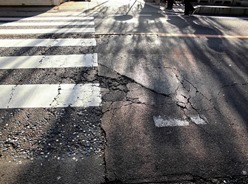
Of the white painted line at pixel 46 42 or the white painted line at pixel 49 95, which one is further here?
the white painted line at pixel 46 42

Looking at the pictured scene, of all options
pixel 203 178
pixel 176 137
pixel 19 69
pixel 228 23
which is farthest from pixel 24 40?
pixel 228 23

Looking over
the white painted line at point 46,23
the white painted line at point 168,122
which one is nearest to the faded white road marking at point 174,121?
the white painted line at point 168,122

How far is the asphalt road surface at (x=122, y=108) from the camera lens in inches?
119

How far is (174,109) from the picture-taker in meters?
4.19

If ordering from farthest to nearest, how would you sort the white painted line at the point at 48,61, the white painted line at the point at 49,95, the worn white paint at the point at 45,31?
the worn white paint at the point at 45,31 → the white painted line at the point at 48,61 → the white painted line at the point at 49,95

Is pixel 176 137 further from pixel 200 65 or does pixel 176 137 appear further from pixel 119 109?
pixel 200 65

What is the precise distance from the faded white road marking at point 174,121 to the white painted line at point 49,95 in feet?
3.79

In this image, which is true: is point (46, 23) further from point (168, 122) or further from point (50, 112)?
point (168, 122)

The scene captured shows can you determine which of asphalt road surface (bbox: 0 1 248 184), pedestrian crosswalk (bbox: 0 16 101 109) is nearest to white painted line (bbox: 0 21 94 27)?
pedestrian crosswalk (bbox: 0 16 101 109)

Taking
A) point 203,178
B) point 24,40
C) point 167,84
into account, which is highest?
point 24,40

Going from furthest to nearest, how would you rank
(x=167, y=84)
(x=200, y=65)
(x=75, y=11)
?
(x=75, y=11)
(x=200, y=65)
(x=167, y=84)

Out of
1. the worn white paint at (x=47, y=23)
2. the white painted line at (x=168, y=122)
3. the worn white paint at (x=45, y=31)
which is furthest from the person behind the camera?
the worn white paint at (x=47, y=23)

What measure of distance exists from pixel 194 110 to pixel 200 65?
2.13m

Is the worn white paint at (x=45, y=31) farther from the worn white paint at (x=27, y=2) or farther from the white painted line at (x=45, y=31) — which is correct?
the worn white paint at (x=27, y=2)
